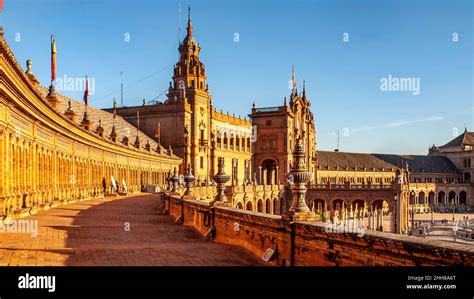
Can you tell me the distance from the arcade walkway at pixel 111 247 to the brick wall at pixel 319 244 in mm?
537

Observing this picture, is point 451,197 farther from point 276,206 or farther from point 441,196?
point 276,206

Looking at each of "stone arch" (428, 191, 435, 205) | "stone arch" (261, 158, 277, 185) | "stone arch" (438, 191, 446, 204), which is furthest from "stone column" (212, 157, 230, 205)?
"stone arch" (438, 191, 446, 204)

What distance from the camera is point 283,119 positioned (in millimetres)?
89875

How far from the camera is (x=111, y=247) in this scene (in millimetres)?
13406

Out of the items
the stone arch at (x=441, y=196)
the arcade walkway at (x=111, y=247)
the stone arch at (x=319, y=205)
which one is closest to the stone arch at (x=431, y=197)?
the stone arch at (x=441, y=196)

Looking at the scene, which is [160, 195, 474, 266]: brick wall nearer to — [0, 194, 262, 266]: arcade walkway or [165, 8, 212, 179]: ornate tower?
[0, 194, 262, 266]: arcade walkway

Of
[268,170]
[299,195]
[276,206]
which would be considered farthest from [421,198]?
[299,195]

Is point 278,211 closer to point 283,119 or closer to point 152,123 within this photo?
point 283,119

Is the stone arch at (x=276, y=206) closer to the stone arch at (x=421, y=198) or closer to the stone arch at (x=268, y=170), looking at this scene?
the stone arch at (x=268, y=170)

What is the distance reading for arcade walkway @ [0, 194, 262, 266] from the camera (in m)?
11.3

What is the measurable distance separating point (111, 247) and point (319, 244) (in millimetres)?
6000

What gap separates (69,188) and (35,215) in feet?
34.8

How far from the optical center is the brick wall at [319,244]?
728 cm
